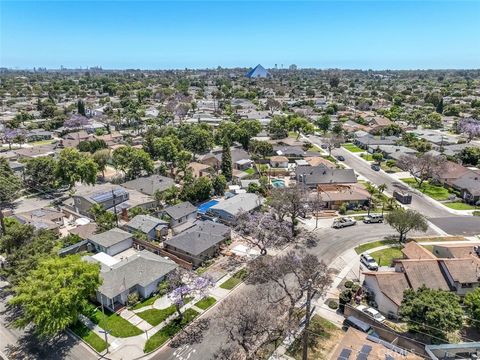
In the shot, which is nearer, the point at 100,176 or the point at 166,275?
the point at 166,275

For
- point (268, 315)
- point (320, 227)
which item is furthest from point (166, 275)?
point (320, 227)

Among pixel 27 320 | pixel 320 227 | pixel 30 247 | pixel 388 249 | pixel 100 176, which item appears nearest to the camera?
pixel 27 320

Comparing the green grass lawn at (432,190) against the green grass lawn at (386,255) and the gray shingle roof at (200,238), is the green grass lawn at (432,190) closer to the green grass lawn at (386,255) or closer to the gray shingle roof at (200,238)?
the green grass lawn at (386,255)

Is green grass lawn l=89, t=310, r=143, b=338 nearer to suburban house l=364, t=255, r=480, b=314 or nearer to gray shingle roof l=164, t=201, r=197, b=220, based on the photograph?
gray shingle roof l=164, t=201, r=197, b=220

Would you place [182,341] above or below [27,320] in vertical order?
below

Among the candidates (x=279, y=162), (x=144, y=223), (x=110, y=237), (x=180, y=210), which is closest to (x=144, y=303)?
(x=110, y=237)

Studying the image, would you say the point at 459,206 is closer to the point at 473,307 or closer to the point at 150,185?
the point at 473,307

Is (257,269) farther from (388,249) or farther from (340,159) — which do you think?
(340,159)
